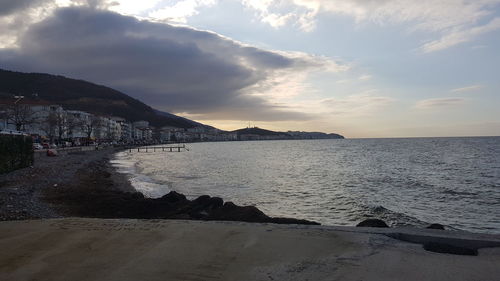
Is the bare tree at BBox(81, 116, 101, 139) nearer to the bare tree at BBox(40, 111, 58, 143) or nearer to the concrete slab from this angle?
the bare tree at BBox(40, 111, 58, 143)

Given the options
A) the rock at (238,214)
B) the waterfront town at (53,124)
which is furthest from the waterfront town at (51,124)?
the rock at (238,214)

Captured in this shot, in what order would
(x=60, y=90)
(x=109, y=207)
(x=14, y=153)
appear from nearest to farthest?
(x=109, y=207)
(x=14, y=153)
(x=60, y=90)

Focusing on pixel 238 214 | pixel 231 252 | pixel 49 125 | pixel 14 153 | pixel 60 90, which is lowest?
pixel 238 214

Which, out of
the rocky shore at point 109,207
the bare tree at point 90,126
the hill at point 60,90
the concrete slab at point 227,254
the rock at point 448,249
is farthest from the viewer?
the hill at point 60,90

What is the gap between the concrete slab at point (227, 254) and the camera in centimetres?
478

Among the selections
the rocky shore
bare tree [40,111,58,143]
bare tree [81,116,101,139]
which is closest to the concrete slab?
the rocky shore

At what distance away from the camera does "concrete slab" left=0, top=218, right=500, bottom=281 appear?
15.7ft

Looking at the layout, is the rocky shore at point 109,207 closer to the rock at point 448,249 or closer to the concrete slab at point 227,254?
the concrete slab at point 227,254

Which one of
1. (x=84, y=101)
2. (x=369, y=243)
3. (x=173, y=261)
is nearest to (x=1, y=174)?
(x=173, y=261)

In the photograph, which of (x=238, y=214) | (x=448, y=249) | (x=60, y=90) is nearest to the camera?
(x=448, y=249)

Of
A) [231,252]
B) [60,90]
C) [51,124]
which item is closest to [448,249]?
[231,252]

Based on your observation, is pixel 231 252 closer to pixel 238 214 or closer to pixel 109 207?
pixel 238 214

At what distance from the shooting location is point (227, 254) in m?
5.54

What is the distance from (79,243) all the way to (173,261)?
186 cm
